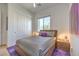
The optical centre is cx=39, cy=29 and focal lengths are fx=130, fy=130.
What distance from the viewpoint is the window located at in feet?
5.23

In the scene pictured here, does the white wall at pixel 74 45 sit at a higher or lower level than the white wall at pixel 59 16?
lower

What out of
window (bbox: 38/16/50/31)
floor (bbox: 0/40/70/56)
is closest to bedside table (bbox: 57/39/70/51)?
floor (bbox: 0/40/70/56)

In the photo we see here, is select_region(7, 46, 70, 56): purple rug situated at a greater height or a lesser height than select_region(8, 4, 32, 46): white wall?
lesser

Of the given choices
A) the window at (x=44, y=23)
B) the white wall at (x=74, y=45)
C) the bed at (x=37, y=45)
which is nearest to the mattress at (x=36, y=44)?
the bed at (x=37, y=45)

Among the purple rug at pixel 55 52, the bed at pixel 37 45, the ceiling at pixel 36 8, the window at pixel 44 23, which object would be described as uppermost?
the ceiling at pixel 36 8

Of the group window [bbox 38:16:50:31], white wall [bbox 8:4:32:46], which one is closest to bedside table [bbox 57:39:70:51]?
window [bbox 38:16:50:31]

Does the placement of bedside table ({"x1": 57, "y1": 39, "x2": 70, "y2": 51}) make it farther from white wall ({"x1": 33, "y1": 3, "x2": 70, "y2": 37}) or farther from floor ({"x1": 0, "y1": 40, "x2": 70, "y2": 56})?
white wall ({"x1": 33, "y1": 3, "x2": 70, "y2": 37})

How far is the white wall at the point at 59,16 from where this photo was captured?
1.57 metres

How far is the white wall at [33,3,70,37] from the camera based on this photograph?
5.16 feet

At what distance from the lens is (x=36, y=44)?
152 centimetres

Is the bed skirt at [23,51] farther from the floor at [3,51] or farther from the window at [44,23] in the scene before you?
the window at [44,23]

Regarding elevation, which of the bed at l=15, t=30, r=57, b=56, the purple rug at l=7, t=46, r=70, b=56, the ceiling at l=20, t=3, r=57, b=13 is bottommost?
the purple rug at l=7, t=46, r=70, b=56

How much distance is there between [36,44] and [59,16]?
0.44m

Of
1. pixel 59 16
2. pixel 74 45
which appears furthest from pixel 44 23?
pixel 74 45
